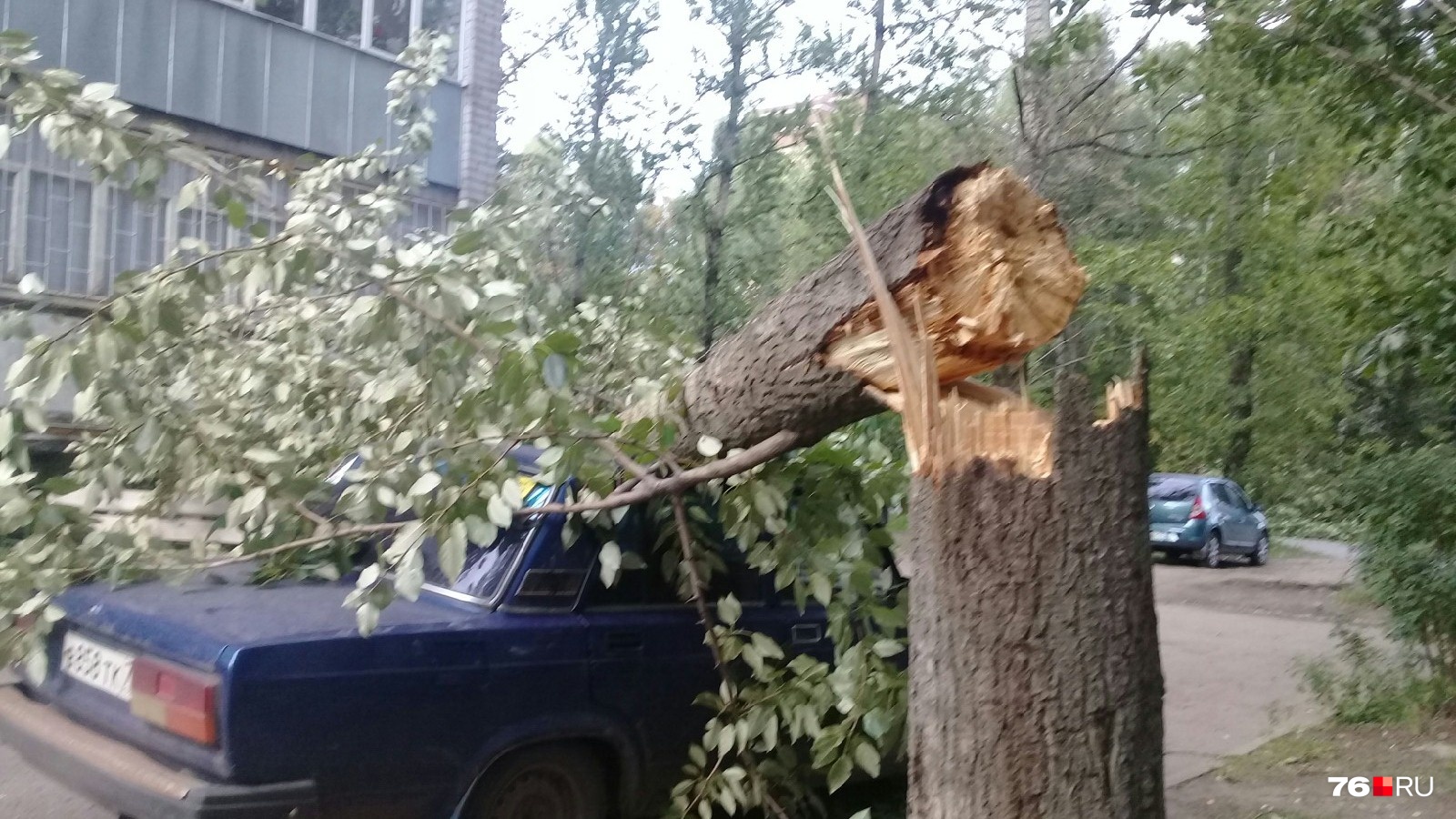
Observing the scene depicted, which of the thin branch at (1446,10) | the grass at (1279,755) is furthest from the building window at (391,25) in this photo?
the grass at (1279,755)

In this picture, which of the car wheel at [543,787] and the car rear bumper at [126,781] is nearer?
the car rear bumper at [126,781]

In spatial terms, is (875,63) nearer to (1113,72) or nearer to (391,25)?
(1113,72)

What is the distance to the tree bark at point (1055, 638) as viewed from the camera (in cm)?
246

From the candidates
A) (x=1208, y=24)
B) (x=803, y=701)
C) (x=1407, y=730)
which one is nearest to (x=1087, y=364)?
(x=1208, y=24)

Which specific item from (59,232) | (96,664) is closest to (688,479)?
(96,664)

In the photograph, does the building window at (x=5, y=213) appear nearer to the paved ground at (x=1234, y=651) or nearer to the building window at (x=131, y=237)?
the building window at (x=131, y=237)

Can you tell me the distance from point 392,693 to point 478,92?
11.4 meters

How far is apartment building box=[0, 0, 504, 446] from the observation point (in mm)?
10281

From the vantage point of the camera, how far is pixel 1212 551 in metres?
19.3

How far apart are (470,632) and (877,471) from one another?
1.51m

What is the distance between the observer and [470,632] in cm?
398

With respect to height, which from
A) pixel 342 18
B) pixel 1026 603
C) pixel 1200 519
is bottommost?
pixel 1200 519

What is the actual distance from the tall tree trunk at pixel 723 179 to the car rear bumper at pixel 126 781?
5.36 m

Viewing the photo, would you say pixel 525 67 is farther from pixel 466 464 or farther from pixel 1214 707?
pixel 466 464
